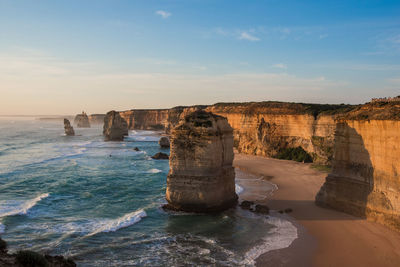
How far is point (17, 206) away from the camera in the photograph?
22000 millimetres

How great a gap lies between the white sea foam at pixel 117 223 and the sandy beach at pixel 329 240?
8590 millimetres

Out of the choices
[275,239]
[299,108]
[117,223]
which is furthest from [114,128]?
[275,239]

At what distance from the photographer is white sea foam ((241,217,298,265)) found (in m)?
14.6

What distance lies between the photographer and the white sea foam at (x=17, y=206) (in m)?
20.4

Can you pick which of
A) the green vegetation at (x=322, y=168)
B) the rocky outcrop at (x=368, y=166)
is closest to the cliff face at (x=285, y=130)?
the green vegetation at (x=322, y=168)

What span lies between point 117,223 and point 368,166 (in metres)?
15.3

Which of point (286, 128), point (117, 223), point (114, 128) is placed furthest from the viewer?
point (114, 128)

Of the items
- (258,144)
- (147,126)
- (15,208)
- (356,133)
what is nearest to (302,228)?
(356,133)

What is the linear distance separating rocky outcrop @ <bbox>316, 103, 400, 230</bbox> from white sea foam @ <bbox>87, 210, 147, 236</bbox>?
1259cm

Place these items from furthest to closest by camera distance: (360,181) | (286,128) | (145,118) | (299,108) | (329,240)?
(145,118) → (299,108) → (286,128) → (360,181) → (329,240)

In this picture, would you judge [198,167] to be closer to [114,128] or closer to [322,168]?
[322,168]

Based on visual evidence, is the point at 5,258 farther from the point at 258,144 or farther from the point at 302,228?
the point at 258,144

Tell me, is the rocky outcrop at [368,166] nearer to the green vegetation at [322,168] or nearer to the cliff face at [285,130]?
the green vegetation at [322,168]

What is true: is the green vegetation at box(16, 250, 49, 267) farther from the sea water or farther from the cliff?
the cliff
